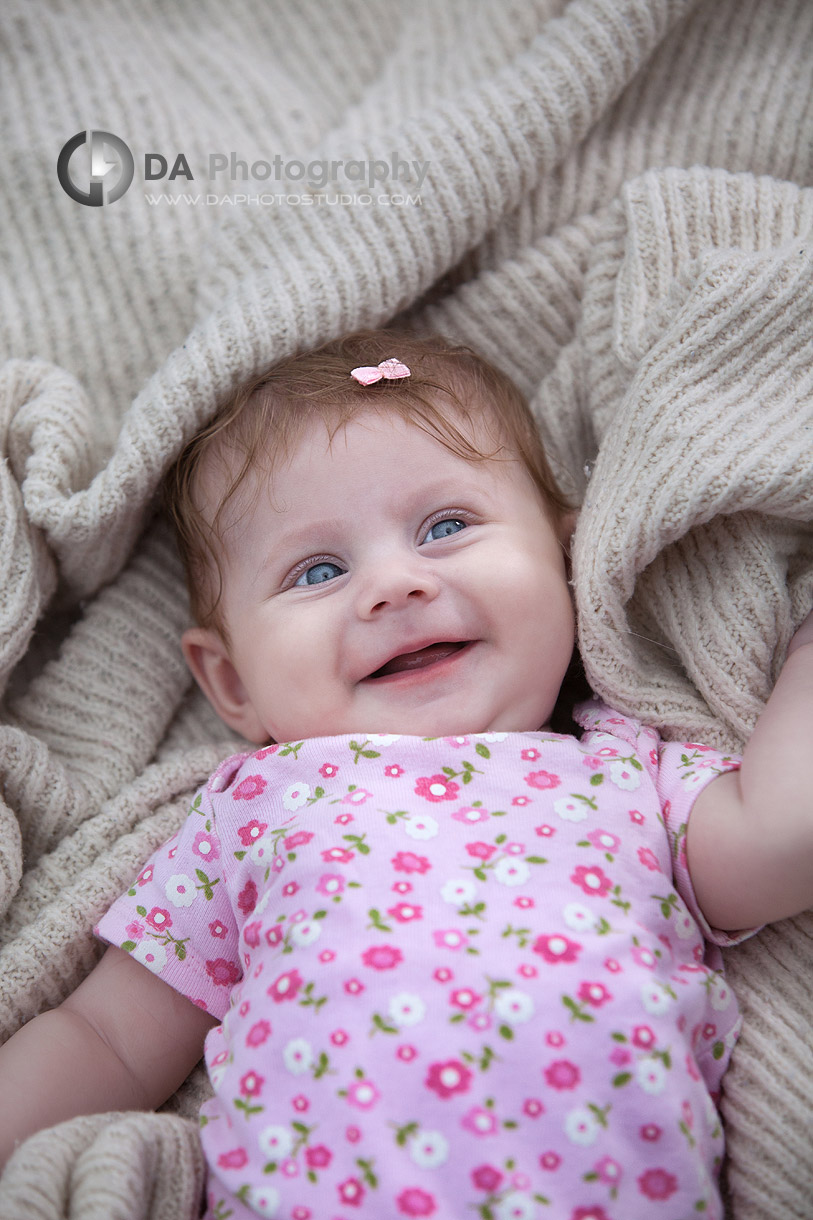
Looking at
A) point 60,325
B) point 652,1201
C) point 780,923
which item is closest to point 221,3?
point 60,325

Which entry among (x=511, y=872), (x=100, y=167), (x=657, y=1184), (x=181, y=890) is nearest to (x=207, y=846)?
(x=181, y=890)

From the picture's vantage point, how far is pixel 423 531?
124cm

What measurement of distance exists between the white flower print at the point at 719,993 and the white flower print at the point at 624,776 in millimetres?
219

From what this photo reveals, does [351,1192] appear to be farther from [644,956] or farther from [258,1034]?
[644,956]

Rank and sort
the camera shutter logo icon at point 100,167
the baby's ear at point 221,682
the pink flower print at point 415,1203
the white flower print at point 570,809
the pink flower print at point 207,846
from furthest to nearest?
1. the camera shutter logo icon at point 100,167
2. the baby's ear at point 221,682
3. the pink flower print at point 207,846
4. the white flower print at point 570,809
5. the pink flower print at point 415,1203

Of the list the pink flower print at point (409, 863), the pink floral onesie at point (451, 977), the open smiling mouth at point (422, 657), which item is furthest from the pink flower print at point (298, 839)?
the open smiling mouth at point (422, 657)

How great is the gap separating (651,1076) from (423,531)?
0.65m

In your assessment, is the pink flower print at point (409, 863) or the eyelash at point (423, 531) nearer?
the pink flower print at point (409, 863)

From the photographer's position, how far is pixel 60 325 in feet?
5.04

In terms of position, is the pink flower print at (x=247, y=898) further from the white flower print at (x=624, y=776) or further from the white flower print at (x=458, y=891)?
the white flower print at (x=624, y=776)

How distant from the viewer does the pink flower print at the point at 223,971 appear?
1.18 m

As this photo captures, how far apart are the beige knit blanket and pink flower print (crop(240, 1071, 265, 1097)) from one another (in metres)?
0.13

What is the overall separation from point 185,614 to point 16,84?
869 mm

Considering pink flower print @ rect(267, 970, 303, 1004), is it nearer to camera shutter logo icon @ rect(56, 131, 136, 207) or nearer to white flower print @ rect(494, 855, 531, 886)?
white flower print @ rect(494, 855, 531, 886)
